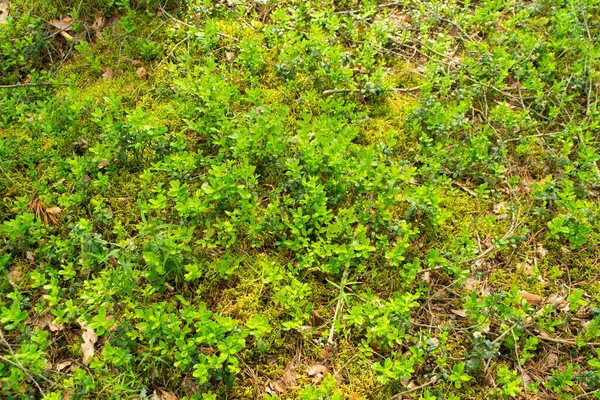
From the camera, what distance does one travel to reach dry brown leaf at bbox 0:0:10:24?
525 cm

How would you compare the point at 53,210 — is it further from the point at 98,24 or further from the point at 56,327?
the point at 98,24

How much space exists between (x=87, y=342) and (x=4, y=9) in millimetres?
4169

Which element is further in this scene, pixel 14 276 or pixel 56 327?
pixel 14 276

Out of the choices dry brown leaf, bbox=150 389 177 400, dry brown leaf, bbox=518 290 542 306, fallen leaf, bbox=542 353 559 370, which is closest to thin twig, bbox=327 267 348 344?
dry brown leaf, bbox=150 389 177 400

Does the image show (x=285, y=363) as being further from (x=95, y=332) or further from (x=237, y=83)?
(x=237, y=83)

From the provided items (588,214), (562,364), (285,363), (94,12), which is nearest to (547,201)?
(588,214)

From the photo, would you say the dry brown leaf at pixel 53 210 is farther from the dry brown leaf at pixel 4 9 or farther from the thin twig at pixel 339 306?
the dry brown leaf at pixel 4 9

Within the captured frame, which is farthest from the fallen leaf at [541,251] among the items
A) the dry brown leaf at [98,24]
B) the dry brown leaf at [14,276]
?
the dry brown leaf at [98,24]

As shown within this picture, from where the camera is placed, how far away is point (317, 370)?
329 cm

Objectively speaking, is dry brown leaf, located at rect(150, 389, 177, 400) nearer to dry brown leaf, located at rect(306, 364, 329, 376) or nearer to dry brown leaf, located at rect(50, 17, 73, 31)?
dry brown leaf, located at rect(306, 364, 329, 376)

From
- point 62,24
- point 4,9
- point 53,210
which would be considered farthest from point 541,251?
point 4,9

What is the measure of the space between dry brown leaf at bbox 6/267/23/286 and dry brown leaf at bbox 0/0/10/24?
3158mm

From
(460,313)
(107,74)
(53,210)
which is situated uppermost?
(107,74)

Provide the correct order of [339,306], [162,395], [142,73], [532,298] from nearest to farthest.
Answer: [162,395] < [339,306] < [532,298] < [142,73]
